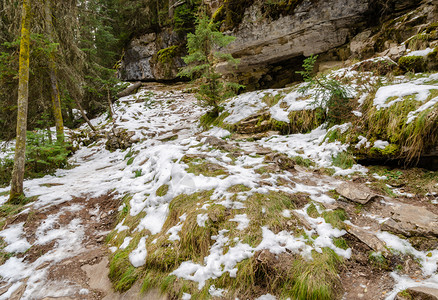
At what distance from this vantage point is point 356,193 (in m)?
2.95

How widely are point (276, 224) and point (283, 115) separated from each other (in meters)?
4.79

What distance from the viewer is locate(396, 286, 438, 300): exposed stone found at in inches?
56.2

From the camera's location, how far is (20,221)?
391 centimetres

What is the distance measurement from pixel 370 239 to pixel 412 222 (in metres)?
0.57

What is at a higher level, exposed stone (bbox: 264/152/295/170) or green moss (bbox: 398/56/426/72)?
green moss (bbox: 398/56/426/72)

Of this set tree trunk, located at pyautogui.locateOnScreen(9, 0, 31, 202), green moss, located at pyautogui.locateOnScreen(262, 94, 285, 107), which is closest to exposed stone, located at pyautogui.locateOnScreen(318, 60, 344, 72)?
green moss, located at pyautogui.locateOnScreen(262, 94, 285, 107)

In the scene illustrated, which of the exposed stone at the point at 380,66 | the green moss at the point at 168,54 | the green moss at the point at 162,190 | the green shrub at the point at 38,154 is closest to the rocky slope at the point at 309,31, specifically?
the exposed stone at the point at 380,66

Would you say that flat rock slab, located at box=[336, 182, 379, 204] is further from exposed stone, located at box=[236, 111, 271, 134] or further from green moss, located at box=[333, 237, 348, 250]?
exposed stone, located at box=[236, 111, 271, 134]

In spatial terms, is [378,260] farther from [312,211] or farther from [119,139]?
[119,139]

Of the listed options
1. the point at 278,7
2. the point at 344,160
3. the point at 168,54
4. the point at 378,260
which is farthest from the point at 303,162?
the point at 168,54

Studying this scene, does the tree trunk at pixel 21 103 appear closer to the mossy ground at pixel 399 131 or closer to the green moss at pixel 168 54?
the mossy ground at pixel 399 131

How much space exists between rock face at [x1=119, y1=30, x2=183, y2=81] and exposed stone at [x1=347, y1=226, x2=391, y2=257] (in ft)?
63.3

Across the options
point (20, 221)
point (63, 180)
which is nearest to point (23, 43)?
point (63, 180)

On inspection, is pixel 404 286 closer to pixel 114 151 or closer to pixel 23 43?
pixel 23 43
